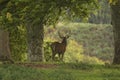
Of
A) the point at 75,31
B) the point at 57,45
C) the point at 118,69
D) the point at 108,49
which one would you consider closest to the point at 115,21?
the point at 118,69

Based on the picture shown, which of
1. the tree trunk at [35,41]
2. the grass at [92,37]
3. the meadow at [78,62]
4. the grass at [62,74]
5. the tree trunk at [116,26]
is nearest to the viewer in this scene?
the grass at [62,74]

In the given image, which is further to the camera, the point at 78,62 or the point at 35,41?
the point at 35,41

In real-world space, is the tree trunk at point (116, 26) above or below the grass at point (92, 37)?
above

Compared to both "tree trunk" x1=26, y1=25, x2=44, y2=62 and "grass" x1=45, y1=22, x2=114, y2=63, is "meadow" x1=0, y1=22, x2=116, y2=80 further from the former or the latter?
"tree trunk" x1=26, y1=25, x2=44, y2=62

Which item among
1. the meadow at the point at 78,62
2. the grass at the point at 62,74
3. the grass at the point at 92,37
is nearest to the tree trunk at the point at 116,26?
the meadow at the point at 78,62

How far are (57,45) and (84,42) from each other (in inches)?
2377

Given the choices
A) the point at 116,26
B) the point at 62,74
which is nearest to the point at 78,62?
the point at 116,26

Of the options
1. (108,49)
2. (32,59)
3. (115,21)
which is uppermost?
(115,21)

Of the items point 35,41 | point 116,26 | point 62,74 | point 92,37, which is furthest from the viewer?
point 92,37

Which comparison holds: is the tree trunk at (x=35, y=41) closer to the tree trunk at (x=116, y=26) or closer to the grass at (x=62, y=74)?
the tree trunk at (x=116, y=26)

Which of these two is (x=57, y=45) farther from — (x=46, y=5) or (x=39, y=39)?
(x=46, y=5)

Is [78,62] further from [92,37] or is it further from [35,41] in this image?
[92,37]

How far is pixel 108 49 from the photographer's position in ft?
273

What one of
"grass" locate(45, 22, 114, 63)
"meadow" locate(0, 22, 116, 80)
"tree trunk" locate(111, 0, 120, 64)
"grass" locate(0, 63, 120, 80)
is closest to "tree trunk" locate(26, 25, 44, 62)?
"meadow" locate(0, 22, 116, 80)
